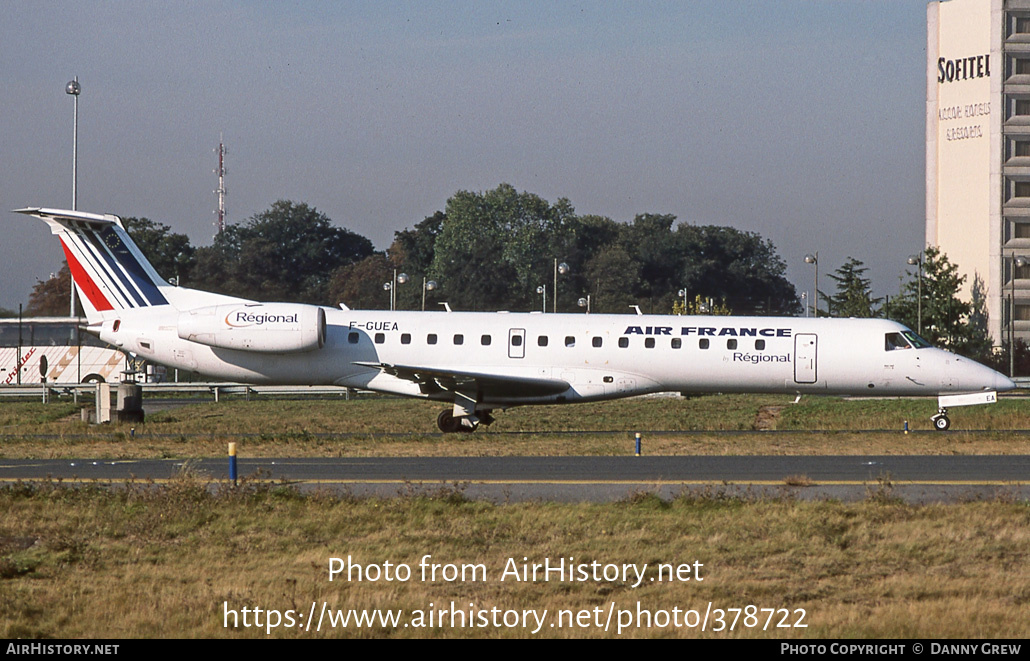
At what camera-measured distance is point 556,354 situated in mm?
27781

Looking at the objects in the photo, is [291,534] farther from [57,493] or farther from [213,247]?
[213,247]

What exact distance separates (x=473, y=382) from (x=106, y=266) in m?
9.78

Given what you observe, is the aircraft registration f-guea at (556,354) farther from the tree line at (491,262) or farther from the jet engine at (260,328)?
the tree line at (491,262)

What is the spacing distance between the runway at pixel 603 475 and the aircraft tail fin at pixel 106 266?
7.77 metres

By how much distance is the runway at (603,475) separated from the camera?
1612 cm

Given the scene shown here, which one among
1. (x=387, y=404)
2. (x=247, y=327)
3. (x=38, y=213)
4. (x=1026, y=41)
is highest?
(x=1026, y=41)

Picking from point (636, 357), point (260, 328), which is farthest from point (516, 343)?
point (260, 328)

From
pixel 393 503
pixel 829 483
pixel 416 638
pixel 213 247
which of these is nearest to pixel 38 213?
pixel 393 503

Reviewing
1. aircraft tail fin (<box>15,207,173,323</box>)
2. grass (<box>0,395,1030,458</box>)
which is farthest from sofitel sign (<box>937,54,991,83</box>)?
aircraft tail fin (<box>15,207,173,323</box>)

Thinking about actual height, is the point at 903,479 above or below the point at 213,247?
below

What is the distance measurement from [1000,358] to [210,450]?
52749 millimetres

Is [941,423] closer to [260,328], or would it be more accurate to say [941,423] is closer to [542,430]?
[542,430]

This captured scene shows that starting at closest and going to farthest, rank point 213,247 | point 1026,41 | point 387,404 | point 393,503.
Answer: point 393,503
point 387,404
point 1026,41
point 213,247

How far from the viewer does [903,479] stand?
17.7 metres
